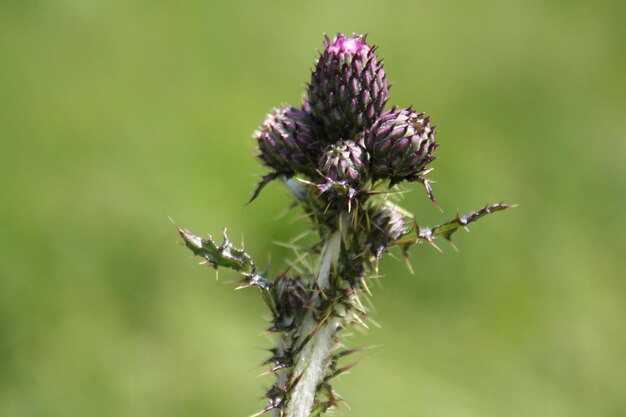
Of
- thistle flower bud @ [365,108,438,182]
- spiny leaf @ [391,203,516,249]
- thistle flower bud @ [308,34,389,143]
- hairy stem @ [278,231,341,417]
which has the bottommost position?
hairy stem @ [278,231,341,417]

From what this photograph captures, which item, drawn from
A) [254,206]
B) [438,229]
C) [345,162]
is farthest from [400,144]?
[254,206]

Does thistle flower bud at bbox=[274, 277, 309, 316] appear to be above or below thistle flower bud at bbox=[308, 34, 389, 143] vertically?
below

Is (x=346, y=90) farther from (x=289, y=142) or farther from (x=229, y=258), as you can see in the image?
(x=229, y=258)

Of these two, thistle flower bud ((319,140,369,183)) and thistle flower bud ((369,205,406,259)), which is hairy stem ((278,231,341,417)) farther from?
thistle flower bud ((319,140,369,183))

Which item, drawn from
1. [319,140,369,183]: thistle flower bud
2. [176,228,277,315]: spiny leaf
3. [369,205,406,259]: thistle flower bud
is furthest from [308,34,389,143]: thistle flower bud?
[176,228,277,315]: spiny leaf

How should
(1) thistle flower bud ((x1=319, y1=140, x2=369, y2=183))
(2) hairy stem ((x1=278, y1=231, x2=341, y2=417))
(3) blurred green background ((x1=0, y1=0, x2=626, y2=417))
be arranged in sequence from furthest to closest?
1. (3) blurred green background ((x1=0, y1=0, x2=626, y2=417))
2. (2) hairy stem ((x1=278, y1=231, x2=341, y2=417))
3. (1) thistle flower bud ((x1=319, y1=140, x2=369, y2=183))

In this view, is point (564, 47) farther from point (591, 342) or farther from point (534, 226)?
point (591, 342)

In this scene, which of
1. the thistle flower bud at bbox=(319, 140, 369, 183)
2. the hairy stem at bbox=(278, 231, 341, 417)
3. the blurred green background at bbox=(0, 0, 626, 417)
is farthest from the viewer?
the blurred green background at bbox=(0, 0, 626, 417)
